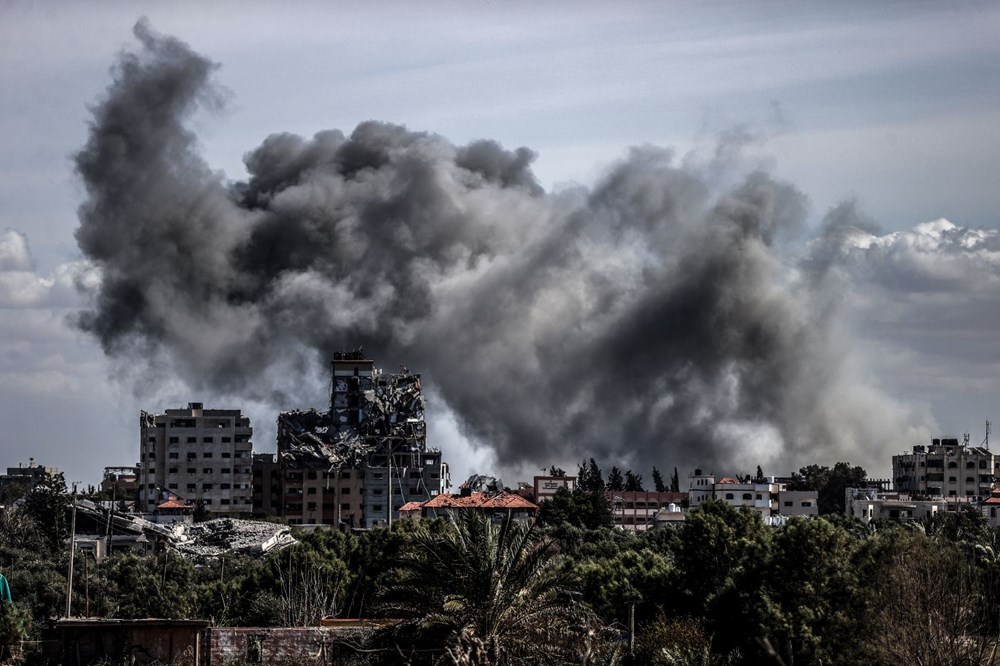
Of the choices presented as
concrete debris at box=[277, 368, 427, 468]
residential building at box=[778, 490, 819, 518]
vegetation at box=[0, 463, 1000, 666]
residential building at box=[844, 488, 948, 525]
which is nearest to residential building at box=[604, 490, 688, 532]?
residential building at box=[778, 490, 819, 518]

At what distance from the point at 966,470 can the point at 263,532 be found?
91351 mm

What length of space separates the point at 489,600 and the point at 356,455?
472 feet

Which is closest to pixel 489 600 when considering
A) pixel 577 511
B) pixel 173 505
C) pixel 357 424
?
pixel 577 511

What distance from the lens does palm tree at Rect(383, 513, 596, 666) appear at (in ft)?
125

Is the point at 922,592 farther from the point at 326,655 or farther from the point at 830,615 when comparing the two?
the point at 326,655

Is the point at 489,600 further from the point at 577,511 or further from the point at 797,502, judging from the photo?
the point at 797,502

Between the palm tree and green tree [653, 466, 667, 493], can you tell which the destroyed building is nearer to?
green tree [653, 466, 667, 493]

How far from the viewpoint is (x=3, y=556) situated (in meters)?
102

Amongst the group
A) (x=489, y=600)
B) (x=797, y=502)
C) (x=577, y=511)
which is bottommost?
(x=489, y=600)

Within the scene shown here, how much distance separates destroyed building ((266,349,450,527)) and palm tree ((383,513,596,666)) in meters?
134

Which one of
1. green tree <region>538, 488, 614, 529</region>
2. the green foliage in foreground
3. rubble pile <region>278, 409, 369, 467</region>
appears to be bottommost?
the green foliage in foreground

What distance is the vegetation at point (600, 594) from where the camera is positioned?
127 ft

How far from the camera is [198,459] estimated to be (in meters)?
178

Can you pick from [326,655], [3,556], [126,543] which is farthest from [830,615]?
[126,543]
